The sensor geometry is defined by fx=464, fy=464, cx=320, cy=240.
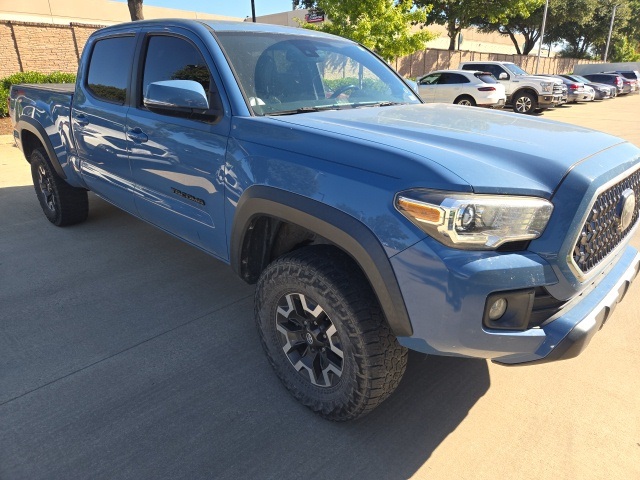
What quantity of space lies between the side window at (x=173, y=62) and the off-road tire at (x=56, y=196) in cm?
219

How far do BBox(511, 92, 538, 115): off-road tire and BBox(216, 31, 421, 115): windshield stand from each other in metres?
14.8

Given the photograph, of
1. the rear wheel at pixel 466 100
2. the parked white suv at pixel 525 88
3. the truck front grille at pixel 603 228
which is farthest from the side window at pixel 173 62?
the parked white suv at pixel 525 88

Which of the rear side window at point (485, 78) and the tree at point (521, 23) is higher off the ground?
the tree at point (521, 23)

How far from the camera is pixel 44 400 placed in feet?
8.15

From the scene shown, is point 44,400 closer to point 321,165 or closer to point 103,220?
point 321,165

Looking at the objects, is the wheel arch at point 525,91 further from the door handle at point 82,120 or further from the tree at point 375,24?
the door handle at point 82,120

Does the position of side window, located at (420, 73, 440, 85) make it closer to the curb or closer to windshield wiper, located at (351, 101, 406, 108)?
the curb

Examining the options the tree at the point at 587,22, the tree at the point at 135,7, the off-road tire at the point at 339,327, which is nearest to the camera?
the off-road tire at the point at 339,327

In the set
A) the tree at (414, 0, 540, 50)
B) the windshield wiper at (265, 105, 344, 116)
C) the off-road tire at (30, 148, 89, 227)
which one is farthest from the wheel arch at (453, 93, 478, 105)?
the tree at (414, 0, 540, 50)

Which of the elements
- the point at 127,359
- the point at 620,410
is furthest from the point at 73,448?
the point at 620,410

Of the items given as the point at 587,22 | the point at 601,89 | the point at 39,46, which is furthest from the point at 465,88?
the point at 587,22

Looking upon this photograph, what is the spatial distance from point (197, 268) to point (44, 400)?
1.78 metres

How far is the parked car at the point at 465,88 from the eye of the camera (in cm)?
1474

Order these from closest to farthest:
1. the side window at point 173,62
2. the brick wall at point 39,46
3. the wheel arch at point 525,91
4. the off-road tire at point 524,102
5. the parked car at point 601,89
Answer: the side window at point 173,62
the brick wall at point 39,46
the wheel arch at point 525,91
the off-road tire at point 524,102
the parked car at point 601,89
